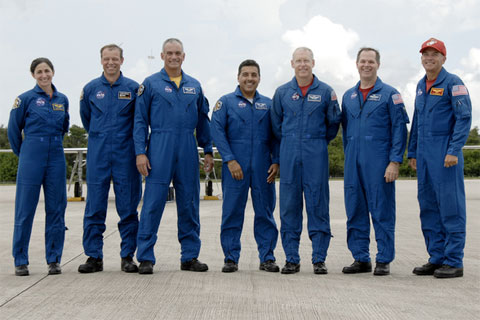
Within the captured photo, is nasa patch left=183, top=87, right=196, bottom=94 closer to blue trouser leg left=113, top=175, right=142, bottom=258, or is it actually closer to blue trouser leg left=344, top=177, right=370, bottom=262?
blue trouser leg left=113, top=175, right=142, bottom=258

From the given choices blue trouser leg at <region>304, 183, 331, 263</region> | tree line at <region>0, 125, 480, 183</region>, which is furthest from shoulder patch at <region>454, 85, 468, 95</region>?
tree line at <region>0, 125, 480, 183</region>

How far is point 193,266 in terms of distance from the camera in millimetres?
5020

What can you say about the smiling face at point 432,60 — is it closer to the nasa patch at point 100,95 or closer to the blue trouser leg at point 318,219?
the blue trouser leg at point 318,219

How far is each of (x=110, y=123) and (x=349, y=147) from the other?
222 cm

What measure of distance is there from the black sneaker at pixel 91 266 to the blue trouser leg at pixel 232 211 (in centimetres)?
118

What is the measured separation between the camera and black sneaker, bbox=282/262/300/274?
4840 millimetres

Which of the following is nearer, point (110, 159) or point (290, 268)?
point (290, 268)

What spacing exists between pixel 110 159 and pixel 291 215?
1.75m

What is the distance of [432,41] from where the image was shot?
16.3 feet

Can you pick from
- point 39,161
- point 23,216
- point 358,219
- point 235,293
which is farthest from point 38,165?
point 358,219

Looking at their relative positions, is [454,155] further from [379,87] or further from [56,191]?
[56,191]

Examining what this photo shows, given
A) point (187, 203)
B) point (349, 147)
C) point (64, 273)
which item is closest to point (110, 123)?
point (187, 203)

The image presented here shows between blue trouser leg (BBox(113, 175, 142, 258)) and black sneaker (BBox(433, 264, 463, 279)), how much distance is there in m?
2.78

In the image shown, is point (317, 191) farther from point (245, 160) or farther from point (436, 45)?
point (436, 45)
